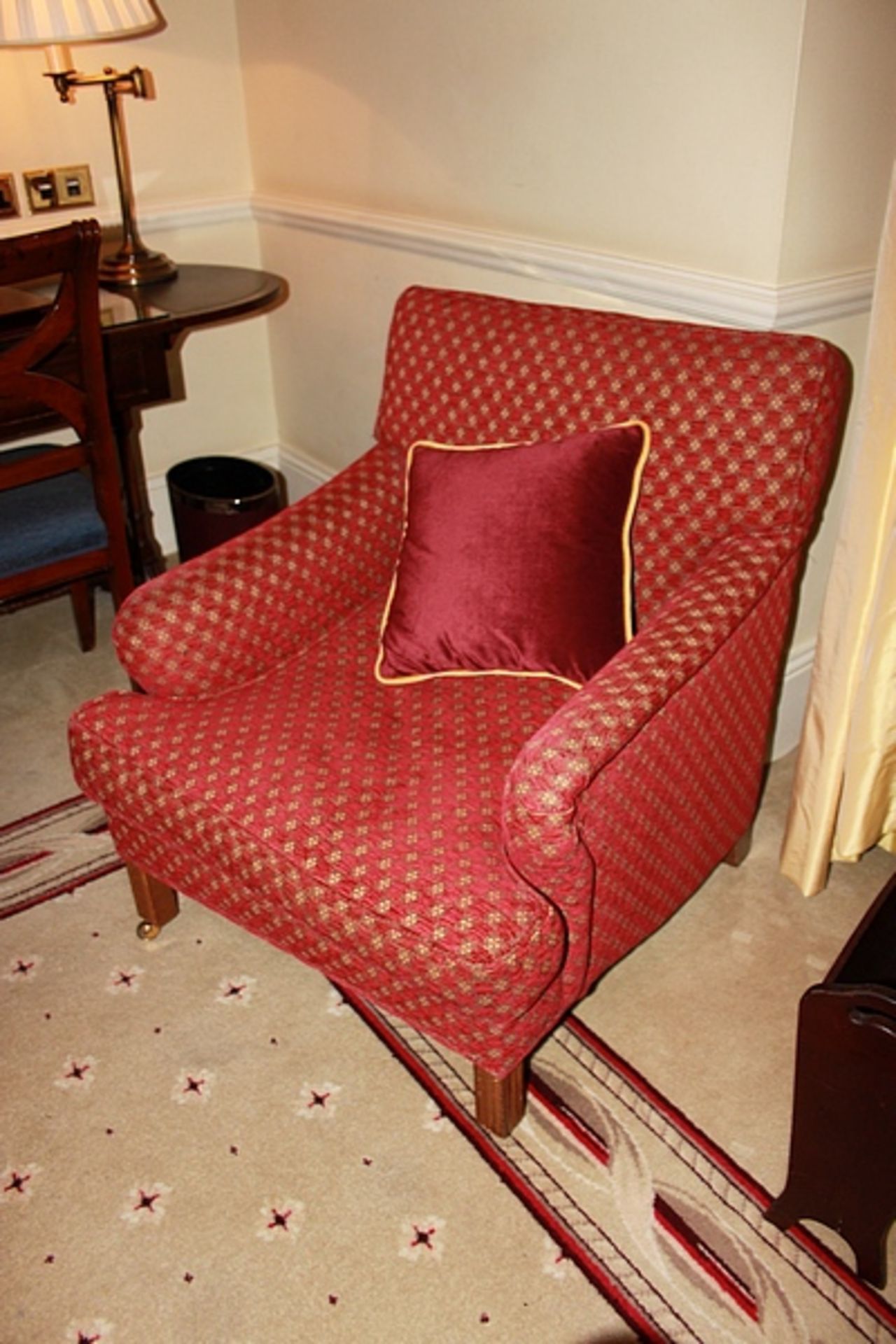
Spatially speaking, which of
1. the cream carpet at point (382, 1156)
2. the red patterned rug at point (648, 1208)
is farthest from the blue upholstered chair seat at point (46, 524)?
the red patterned rug at point (648, 1208)

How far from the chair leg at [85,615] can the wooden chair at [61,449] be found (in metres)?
0.09

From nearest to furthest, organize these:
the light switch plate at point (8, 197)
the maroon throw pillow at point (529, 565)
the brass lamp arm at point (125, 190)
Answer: the maroon throw pillow at point (529, 565) < the brass lamp arm at point (125, 190) < the light switch plate at point (8, 197)

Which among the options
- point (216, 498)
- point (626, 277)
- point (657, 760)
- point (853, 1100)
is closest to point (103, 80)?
point (216, 498)

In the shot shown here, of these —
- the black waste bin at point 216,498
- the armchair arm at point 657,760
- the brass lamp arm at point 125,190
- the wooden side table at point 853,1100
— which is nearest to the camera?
the wooden side table at point 853,1100

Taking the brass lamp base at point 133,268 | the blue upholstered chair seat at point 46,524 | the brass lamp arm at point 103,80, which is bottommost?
the blue upholstered chair seat at point 46,524

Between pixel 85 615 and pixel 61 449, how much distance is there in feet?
1.67

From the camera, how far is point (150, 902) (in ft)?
5.84

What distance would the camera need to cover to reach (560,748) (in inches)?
48.9

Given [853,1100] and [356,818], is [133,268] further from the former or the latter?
[853,1100]

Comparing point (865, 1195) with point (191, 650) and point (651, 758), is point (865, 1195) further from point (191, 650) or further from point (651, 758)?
point (191, 650)

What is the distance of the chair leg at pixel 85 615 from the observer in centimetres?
247

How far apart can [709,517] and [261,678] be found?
70 cm

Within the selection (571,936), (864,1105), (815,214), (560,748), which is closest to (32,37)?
(815,214)

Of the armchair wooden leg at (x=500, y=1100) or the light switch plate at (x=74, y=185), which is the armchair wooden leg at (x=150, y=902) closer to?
the armchair wooden leg at (x=500, y=1100)
